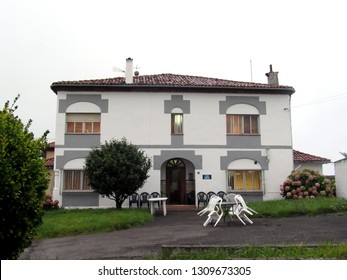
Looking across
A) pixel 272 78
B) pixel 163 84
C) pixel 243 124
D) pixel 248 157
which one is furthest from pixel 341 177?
pixel 163 84

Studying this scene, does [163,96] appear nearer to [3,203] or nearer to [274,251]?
[274,251]

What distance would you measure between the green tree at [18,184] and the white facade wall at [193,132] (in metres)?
14.7

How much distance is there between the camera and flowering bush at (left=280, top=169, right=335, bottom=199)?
62.7 ft

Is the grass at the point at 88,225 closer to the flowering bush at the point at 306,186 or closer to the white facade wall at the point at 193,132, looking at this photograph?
the white facade wall at the point at 193,132

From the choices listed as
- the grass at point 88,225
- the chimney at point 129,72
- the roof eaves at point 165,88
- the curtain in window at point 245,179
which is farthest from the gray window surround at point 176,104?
the grass at point 88,225

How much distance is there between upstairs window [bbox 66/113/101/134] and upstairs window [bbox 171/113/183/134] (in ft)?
13.5

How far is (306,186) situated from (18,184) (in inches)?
671

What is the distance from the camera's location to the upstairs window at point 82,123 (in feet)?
67.6

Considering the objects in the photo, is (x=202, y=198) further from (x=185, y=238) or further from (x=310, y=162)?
(x=185, y=238)

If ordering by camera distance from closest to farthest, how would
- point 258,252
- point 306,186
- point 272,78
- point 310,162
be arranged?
point 258,252 → point 306,186 → point 310,162 → point 272,78

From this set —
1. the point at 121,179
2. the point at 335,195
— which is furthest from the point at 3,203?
the point at 335,195

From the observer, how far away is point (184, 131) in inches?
817

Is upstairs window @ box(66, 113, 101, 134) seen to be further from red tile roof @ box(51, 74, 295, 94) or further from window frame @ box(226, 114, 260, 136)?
window frame @ box(226, 114, 260, 136)

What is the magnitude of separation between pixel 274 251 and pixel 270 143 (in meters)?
14.9
